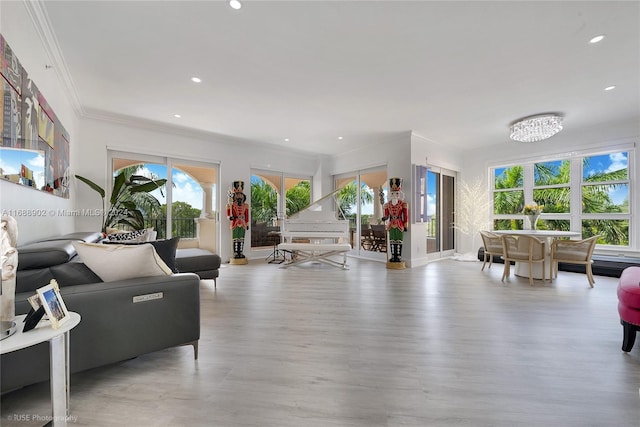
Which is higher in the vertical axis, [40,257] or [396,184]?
[396,184]

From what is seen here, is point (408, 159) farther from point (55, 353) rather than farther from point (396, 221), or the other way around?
point (55, 353)

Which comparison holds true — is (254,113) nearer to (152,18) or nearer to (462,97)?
(152,18)

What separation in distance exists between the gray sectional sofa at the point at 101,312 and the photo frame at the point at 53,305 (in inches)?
11.1

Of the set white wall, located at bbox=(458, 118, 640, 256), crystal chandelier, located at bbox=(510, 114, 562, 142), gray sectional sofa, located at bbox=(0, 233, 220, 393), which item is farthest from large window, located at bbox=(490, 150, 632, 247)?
gray sectional sofa, located at bbox=(0, 233, 220, 393)

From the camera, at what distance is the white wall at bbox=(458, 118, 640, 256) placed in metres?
4.91

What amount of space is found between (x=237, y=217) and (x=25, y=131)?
3805 mm

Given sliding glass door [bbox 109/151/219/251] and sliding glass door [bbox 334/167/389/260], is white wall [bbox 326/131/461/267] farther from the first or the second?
sliding glass door [bbox 109/151/219/251]

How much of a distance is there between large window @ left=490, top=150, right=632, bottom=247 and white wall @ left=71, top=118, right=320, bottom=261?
518 cm

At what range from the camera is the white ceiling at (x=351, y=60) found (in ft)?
7.59

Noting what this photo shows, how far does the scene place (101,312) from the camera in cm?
158

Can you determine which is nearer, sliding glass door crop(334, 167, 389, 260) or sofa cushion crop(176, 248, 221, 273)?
sofa cushion crop(176, 248, 221, 273)

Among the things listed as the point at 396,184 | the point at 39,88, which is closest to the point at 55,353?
the point at 39,88

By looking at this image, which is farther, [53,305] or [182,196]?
[182,196]

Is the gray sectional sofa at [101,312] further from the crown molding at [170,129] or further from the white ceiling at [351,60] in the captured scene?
the crown molding at [170,129]
